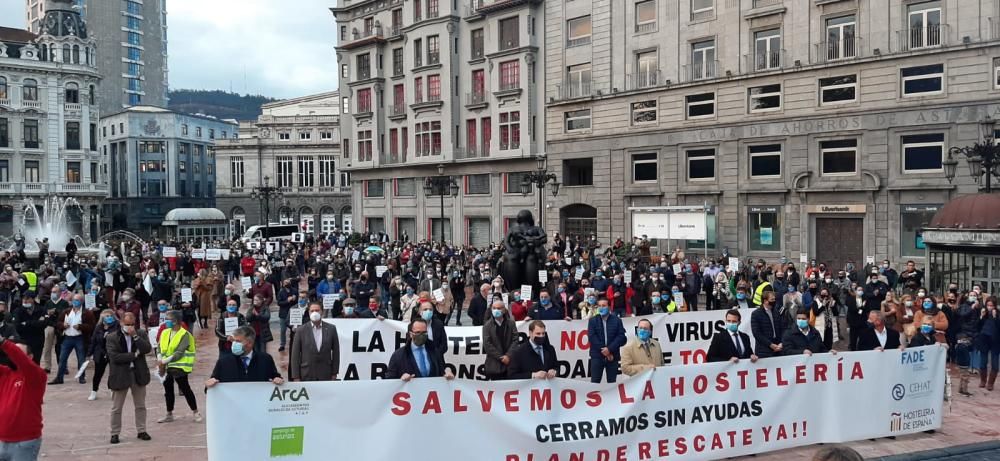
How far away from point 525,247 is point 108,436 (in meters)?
10.6

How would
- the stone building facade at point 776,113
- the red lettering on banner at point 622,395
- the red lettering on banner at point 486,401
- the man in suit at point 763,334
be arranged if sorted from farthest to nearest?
the stone building facade at point 776,113 < the man in suit at point 763,334 < the red lettering on banner at point 622,395 < the red lettering on banner at point 486,401

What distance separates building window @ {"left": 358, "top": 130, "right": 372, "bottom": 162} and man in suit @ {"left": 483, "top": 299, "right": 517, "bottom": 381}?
49.7 metres

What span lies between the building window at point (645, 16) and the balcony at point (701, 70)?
330 centimetres

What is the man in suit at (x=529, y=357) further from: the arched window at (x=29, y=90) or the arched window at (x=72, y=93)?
the arched window at (x=72, y=93)

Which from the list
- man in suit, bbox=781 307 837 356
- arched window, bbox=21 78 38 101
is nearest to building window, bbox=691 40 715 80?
man in suit, bbox=781 307 837 356

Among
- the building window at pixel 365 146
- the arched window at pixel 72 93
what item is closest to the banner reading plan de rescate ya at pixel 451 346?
the building window at pixel 365 146

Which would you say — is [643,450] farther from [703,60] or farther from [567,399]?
[703,60]

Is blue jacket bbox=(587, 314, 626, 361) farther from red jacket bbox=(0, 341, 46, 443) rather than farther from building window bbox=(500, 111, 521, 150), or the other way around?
building window bbox=(500, 111, 521, 150)

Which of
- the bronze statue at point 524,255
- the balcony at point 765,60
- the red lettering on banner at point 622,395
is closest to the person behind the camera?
the red lettering on banner at point 622,395

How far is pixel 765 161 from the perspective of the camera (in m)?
37.5

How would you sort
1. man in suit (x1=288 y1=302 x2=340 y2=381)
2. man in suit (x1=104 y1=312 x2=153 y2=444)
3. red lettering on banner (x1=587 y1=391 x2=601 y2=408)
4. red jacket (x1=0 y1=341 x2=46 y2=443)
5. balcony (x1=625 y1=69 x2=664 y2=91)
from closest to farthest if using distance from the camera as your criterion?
1. red jacket (x1=0 y1=341 x2=46 y2=443)
2. red lettering on banner (x1=587 y1=391 x2=601 y2=408)
3. man in suit (x1=104 y1=312 x2=153 y2=444)
4. man in suit (x1=288 y1=302 x2=340 y2=381)
5. balcony (x1=625 y1=69 x2=664 y2=91)

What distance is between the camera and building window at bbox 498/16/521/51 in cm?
4947

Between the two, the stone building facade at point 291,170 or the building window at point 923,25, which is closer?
the building window at point 923,25

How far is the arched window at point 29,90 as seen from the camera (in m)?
70.2
